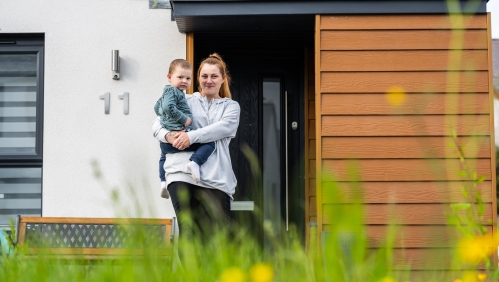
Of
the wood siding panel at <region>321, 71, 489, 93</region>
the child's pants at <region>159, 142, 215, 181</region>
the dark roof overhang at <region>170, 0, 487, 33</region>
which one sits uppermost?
the dark roof overhang at <region>170, 0, 487, 33</region>

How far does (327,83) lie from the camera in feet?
15.1

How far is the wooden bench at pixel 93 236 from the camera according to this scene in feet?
3.55

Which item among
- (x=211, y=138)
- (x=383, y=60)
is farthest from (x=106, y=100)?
(x=383, y=60)

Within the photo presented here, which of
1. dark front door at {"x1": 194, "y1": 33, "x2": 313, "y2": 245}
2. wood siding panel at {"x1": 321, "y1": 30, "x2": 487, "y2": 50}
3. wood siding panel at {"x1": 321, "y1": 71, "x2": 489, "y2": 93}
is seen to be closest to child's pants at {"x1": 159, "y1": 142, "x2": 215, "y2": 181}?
wood siding panel at {"x1": 321, "y1": 71, "x2": 489, "y2": 93}

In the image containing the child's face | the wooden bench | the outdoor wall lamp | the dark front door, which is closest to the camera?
the wooden bench

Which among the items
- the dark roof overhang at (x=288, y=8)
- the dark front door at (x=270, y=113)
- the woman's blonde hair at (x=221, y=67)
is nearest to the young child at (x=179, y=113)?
the woman's blonde hair at (x=221, y=67)

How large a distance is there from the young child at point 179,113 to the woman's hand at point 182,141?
2.4 inches

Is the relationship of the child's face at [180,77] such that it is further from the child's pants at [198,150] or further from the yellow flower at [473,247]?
the yellow flower at [473,247]

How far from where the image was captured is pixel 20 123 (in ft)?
17.3

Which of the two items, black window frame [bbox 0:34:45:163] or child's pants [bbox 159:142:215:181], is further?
black window frame [bbox 0:34:45:163]

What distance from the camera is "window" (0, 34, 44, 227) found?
5.21 meters

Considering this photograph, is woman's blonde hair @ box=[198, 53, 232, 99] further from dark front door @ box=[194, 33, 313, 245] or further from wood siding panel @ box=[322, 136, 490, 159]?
dark front door @ box=[194, 33, 313, 245]

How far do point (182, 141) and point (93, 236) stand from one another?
667mm

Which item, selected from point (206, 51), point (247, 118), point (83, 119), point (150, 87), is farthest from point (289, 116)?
point (83, 119)
